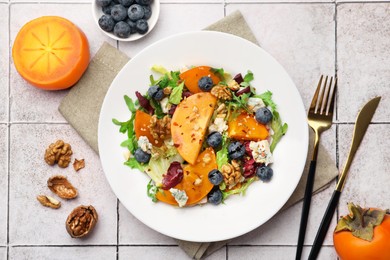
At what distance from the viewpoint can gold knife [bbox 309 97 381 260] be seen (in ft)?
5.54

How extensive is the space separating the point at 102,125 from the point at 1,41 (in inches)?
16.0

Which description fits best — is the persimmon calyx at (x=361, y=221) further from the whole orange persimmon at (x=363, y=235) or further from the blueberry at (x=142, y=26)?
the blueberry at (x=142, y=26)

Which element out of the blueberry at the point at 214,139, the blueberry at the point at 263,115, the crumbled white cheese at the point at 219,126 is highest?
the blueberry at the point at 263,115

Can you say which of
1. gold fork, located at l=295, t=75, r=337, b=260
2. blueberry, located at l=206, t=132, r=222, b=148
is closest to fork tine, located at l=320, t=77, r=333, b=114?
gold fork, located at l=295, t=75, r=337, b=260

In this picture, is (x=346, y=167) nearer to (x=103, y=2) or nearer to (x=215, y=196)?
(x=215, y=196)

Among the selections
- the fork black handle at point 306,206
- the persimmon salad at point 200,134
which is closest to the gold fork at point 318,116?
the fork black handle at point 306,206

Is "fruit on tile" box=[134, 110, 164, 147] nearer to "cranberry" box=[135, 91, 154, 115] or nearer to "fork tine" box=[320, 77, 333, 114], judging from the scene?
"cranberry" box=[135, 91, 154, 115]

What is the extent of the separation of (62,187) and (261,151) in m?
0.56

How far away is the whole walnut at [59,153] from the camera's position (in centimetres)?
171

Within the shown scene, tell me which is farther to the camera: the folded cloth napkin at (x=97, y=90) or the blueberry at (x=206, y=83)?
the folded cloth napkin at (x=97, y=90)

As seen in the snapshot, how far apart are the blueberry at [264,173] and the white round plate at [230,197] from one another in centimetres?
2

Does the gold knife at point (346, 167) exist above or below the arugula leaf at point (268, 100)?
below

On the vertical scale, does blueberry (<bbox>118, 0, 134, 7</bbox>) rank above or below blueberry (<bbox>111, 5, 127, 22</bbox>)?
above

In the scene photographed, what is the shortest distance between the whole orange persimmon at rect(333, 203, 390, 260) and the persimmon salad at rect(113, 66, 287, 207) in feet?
0.76
